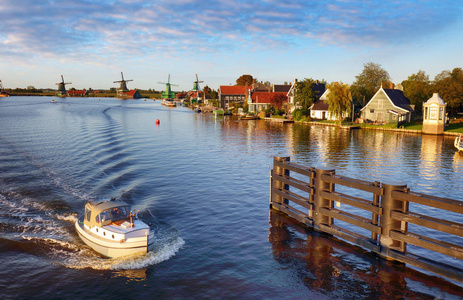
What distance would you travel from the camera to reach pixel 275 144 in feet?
191

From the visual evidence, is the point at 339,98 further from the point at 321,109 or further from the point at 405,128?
the point at 405,128

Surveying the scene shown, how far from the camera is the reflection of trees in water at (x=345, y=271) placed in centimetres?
1393

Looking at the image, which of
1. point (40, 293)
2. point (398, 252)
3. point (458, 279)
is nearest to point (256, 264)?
point (398, 252)

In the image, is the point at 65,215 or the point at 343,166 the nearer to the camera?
the point at 65,215

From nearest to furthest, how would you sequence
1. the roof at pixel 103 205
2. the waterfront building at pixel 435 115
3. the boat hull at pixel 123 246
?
the boat hull at pixel 123 246 < the roof at pixel 103 205 < the waterfront building at pixel 435 115

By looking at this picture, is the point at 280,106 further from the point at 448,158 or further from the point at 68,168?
the point at 68,168

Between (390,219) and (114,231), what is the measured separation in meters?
13.0

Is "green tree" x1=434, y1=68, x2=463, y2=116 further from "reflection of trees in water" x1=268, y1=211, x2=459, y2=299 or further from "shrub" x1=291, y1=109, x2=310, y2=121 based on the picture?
"reflection of trees in water" x1=268, y1=211, x2=459, y2=299

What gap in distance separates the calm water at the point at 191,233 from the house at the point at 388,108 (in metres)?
44.4

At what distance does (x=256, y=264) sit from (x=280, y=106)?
115360 mm

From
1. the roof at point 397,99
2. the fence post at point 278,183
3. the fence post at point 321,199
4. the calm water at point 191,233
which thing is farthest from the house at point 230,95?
the fence post at point 321,199

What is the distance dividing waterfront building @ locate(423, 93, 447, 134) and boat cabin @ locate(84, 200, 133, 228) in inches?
2811

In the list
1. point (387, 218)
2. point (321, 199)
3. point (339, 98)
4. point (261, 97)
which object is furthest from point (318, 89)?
point (387, 218)

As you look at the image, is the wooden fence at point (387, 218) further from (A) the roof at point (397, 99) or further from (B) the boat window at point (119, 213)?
(A) the roof at point (397, 99)
